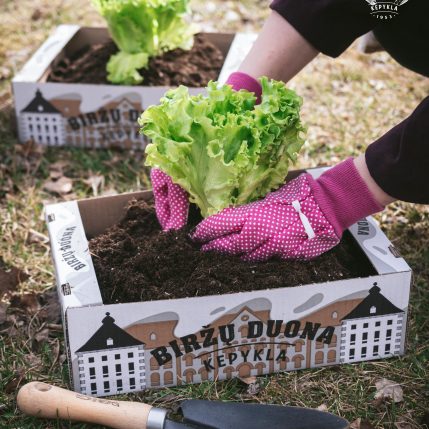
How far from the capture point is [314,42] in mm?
2486

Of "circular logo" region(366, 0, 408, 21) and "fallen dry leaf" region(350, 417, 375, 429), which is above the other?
"circular logo" region(366, 0, 408, 21)

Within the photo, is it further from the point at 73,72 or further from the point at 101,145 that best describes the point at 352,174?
the point at 73,72

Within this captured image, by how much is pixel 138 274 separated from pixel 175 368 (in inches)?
12.1

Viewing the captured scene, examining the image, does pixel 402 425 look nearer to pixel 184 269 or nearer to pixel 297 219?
pixel 297 219

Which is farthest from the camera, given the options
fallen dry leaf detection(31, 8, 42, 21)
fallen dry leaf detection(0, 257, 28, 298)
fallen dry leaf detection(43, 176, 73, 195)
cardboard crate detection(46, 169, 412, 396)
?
fallen dry leaf detection(31, 8, 42, 21)

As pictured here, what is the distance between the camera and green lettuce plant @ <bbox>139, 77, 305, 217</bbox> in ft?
7.04

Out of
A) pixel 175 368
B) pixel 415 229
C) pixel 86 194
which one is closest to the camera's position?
pixel 175 368

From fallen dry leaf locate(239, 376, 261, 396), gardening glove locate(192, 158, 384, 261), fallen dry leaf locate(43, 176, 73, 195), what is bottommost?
fallen dry leaf locate(43, 176, 73, 195)

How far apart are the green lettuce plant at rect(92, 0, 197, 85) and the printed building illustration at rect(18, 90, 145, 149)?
0.59 ft

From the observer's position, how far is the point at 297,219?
Result: 2.18m

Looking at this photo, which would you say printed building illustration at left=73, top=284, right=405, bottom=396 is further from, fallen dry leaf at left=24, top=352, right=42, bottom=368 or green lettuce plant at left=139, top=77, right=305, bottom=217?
green lettuce plant at left=139, top=77, right=305, bottom=217

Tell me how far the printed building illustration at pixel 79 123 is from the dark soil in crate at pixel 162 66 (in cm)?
23

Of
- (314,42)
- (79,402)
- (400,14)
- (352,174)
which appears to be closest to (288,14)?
(314,42)

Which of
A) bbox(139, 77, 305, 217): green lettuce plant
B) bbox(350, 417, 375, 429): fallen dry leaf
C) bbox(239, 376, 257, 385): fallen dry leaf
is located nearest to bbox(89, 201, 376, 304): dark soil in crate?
bbox(139, 77, 305, 217): green lettuce plant
